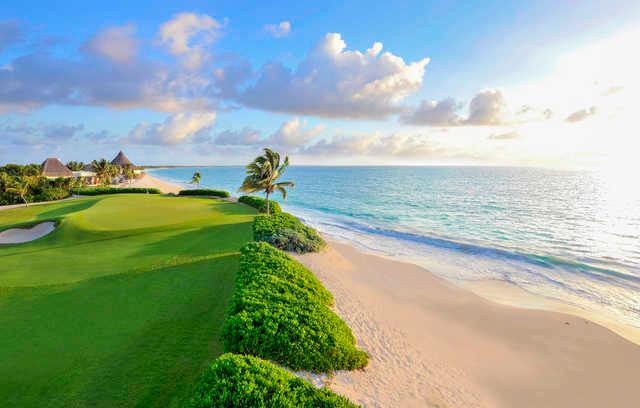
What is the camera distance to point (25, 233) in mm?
23750

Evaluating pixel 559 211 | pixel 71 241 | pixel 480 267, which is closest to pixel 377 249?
pixel 480 267

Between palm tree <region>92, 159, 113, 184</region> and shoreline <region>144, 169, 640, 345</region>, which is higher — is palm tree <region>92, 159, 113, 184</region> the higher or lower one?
the higher one

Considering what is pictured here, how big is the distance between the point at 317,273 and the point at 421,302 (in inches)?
229

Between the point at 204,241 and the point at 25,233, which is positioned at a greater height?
the point at 204,241

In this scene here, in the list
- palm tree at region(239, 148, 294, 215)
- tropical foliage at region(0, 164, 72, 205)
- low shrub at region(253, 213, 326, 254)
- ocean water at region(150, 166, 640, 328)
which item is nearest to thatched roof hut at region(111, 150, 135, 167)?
tropical foliage at region(0, 164, 72, 205)

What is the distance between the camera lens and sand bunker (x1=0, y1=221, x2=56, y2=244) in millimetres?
22906

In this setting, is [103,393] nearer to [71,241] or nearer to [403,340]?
[403,340]

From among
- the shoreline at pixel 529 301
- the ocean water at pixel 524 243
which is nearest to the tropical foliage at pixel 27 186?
the ocean water at pixel 524 243

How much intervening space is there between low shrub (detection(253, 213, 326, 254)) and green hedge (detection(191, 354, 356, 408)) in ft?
44.3

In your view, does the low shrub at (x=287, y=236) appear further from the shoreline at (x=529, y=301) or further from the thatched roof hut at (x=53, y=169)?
the thatched roof hut at (x=53, y=169)

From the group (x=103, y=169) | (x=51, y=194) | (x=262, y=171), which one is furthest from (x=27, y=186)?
(x=262, y=171)

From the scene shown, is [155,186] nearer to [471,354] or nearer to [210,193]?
[210,193]

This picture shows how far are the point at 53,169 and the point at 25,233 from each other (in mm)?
44435

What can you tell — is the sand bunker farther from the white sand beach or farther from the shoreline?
the white sand beach
